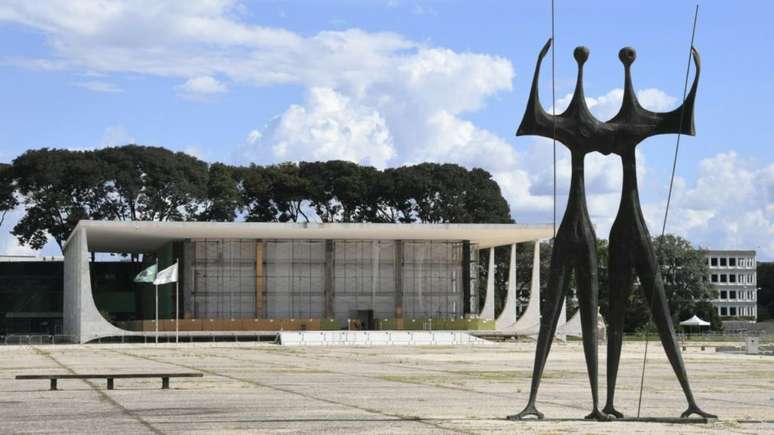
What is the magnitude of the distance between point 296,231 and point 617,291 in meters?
66.8

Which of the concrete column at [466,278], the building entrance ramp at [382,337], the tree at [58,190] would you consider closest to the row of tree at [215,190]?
the tree at [58,190]

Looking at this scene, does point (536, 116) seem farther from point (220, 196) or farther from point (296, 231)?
point (220, 196)

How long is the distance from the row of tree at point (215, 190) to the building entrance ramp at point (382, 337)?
25.6 m

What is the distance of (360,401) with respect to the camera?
67.6 ft

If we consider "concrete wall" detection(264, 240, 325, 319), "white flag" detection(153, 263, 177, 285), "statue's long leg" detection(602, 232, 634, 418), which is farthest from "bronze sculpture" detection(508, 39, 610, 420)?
"concrete wall" detection(264, 240, 325, 319)

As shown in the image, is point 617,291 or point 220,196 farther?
point 220,196

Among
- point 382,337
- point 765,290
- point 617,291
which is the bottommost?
point 382,337

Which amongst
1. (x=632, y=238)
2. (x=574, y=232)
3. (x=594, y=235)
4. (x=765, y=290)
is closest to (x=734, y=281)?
(x=765, y=290)

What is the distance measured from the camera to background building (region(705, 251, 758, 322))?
533 feet

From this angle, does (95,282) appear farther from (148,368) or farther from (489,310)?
(148,368)

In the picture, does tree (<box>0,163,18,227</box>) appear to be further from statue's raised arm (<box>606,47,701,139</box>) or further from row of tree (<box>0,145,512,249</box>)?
statue's raised arm (<box>606,47,701,139</box>)

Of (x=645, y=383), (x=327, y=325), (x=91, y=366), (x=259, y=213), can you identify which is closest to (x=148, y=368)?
(x=91, y=366)

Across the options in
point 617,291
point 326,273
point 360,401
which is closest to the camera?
point 617,291

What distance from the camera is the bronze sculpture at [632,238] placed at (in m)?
16.9
